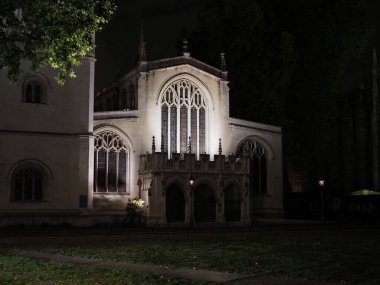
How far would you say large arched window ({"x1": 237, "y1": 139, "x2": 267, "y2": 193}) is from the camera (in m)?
43.3

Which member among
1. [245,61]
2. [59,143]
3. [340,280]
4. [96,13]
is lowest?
[340,280]

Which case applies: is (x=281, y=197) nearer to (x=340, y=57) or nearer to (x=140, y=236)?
(x=340, y=57)

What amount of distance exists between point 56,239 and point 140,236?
12.0ft

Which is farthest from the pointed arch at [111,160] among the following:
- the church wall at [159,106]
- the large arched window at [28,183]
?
the large arched window at [28,183]

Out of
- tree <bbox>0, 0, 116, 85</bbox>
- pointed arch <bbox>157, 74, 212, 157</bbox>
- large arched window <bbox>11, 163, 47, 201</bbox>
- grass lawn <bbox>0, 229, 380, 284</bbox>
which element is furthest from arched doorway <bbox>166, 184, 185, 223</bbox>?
tree <bbox>0, 0, 116, 85</bbox>

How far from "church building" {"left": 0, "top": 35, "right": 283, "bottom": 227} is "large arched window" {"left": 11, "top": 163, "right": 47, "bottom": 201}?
6cm

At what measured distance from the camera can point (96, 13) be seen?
17.6 m

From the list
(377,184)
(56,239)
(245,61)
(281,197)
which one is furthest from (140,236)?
(377,184)

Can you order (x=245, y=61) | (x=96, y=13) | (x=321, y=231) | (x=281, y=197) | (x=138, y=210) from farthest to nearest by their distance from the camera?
(x=245, y=61)
(x=281, y=197)
(x=138, y=210)
(x=321, y=231)
(x=96, y=13)

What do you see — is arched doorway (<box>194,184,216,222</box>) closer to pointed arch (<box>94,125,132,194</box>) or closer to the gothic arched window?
pointed arch (<box>94,125,132,194</box>)

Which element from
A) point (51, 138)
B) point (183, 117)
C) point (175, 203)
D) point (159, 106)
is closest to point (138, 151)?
point (159, 106)

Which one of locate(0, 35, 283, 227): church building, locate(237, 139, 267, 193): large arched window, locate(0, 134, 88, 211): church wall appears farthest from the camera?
locate(237, 139, 267, 193): large arched window

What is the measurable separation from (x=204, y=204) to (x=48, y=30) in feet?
85.1

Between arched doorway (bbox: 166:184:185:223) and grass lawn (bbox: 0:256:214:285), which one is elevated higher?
arched doorway (bbox: 166:184:185:223)
